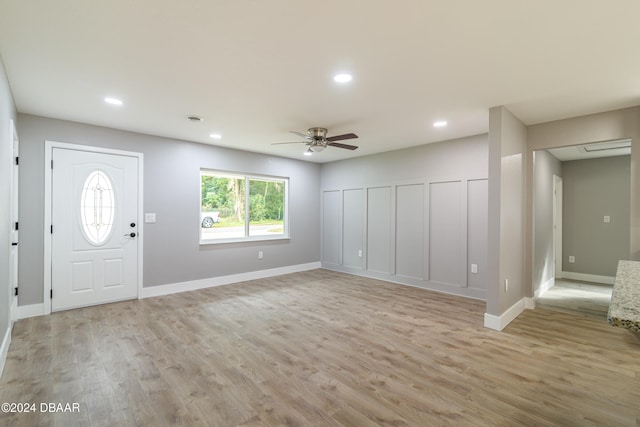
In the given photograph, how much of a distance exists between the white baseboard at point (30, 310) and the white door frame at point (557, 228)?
8226mm

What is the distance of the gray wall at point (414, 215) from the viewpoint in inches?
183

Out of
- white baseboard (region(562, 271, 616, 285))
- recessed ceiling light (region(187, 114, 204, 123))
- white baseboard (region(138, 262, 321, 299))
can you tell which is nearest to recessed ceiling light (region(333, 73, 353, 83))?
recessed ceiling light (region(187, 114, 204, 123))

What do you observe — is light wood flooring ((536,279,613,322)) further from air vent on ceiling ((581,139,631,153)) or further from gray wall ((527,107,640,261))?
air vent on ceiling ((581,139,631,153))

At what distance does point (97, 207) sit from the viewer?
4.21 m

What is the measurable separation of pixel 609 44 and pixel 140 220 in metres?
5.51

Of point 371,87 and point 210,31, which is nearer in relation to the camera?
point 210,31

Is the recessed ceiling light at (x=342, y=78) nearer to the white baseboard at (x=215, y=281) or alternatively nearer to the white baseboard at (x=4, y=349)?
the white baseboard at (x=4, y=349)

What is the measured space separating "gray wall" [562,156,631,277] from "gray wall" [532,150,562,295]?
2.36 ft

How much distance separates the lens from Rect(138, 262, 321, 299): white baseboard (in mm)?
4656

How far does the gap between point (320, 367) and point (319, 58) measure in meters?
2.52

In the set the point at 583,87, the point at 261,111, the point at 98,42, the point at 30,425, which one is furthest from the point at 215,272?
the point at 583,87

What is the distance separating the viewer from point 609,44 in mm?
2113

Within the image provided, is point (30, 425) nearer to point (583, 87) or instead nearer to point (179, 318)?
point (179, 318)

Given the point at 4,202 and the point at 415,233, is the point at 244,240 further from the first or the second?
the point at 4,202
